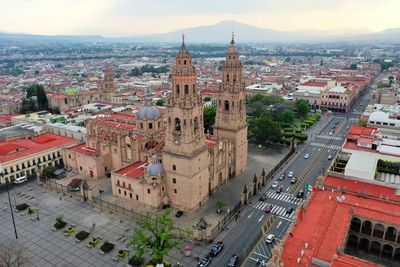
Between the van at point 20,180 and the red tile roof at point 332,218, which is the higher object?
the red tile roof at point 332,218

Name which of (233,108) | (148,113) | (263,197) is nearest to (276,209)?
(263,197)

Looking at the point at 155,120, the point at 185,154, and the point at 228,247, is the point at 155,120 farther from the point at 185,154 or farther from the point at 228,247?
the point at 228,247

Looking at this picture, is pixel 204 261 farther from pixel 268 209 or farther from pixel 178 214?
pixel 268 209

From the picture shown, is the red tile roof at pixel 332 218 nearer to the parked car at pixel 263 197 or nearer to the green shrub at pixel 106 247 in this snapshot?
the parked car at pixel 263 197

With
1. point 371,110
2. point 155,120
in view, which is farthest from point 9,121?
point 371,110

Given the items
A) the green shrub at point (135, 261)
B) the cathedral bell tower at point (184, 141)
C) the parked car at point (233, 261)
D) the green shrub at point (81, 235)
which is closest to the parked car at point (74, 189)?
the green shrub at point (81, 235)

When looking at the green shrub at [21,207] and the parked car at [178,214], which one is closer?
the parked car at [178,214]
